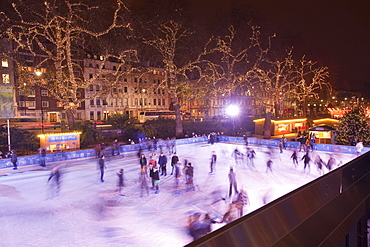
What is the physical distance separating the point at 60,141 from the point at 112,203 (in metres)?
12.2

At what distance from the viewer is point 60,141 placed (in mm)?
20359

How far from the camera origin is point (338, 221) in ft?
4.90

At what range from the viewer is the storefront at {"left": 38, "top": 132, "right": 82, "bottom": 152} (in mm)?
19641

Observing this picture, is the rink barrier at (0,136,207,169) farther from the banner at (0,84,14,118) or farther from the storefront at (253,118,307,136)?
the storefront at (253,118,307,136)

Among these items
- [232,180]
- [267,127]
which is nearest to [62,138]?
[232,180]

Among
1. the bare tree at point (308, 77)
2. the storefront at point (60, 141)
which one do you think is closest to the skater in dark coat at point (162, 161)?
the storefront at point (60, 141)

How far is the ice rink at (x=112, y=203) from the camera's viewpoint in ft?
24.4

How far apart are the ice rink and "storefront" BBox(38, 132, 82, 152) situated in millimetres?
2960

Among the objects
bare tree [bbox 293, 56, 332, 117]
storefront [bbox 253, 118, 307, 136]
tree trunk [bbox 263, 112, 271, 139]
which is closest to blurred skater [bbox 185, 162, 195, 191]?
tree trunk [bbox 263, 112, 271, 139]

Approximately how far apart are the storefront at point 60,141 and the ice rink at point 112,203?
2960 mm

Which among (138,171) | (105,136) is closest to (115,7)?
(105,136)

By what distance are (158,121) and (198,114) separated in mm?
37693

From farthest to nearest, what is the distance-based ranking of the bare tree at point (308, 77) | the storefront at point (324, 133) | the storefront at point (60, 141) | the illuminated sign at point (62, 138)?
the bare tree at point (308, 77), the storefront at point (324, 133), the illuminated sign at point (62, 138), the storefront at point (60, 141)

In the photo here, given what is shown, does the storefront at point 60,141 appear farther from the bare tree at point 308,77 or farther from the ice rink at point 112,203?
the bare tree at point 308,77
